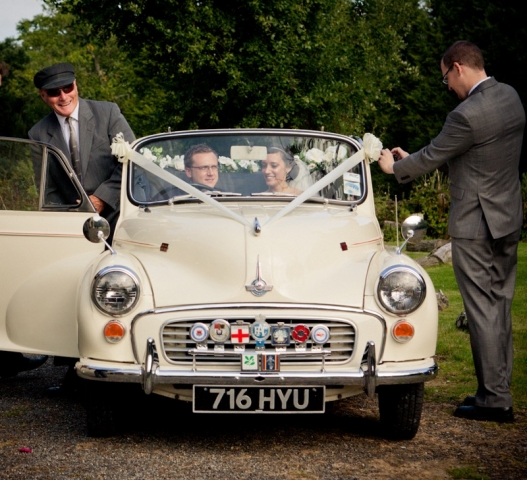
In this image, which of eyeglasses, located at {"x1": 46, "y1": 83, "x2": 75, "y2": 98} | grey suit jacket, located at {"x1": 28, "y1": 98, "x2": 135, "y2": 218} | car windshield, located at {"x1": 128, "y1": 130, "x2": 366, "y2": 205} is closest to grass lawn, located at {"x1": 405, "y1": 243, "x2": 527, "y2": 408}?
car windshield, located at {"x1": 128, "y1": 130, "x2": 366, "y2": 205}

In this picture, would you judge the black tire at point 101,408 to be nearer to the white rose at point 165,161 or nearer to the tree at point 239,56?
the white rose at point 165,161

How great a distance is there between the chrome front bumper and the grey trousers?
95cm

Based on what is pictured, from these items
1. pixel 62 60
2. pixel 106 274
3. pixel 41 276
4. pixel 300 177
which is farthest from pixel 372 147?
pixel 62 60

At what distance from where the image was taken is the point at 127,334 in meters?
4.98

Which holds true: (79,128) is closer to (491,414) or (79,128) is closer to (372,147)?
(372,147)

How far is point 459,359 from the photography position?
25.7 ft

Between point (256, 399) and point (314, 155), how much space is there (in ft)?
7.10

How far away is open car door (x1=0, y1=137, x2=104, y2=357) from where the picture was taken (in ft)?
19.5

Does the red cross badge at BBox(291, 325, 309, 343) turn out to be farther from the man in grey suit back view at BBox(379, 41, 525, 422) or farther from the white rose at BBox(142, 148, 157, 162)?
the white rose at BBox(142, 148, 157, 162)

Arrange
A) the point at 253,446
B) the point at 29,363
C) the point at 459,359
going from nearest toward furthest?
the point at 253,446
the point at 29,363
the point at 459,359

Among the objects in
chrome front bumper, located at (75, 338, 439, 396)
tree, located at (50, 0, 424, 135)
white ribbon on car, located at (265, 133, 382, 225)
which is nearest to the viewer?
chrome front bumper, located at (75, 338, 439, 396)

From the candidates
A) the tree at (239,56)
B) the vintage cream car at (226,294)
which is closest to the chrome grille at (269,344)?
the vintage cream car at (226,294)

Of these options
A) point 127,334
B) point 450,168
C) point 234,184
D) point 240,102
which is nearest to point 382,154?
point 450,168

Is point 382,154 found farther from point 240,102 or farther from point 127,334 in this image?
point 240,102
